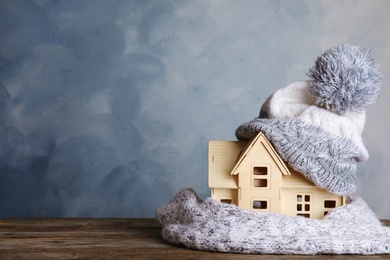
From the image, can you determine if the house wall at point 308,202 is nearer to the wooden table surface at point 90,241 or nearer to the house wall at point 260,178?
the house wall at point 260,178

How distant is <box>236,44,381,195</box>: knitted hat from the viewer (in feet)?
4.72

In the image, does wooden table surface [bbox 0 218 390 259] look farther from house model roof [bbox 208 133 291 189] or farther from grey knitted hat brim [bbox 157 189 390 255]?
house model roof [bbox 208 133 291 189]

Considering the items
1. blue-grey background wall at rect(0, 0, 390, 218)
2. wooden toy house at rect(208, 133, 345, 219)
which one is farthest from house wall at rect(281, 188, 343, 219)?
blue-grey background wall at rect(0, 0, 390, 218)

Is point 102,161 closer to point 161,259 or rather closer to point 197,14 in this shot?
point 197,14

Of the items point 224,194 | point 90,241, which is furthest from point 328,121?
point 90,241

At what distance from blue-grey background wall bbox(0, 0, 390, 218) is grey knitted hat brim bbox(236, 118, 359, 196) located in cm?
90

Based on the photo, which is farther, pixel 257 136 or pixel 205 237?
pixel 257 136

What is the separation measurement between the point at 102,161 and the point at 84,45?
44 cm

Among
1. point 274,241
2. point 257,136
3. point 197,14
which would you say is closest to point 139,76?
point 197,14

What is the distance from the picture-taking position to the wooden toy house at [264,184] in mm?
1459

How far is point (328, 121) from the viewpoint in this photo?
4.90 ft

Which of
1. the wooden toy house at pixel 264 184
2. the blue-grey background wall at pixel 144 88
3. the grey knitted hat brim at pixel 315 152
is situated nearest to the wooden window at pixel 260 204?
the wooden toy house at pixel 264 184

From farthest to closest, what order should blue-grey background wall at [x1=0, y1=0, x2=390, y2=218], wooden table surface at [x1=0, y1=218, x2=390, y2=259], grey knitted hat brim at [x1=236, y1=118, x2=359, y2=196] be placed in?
blue-grey background wall at [x1=0, y1=0, x2=390, y2=218] → grey knitted hat brim at [x1=236, y1=118, x2=359, y2=196] → wooden table surface at [x1=0, y1=218, x2=390, y2=259]

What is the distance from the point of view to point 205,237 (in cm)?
133
